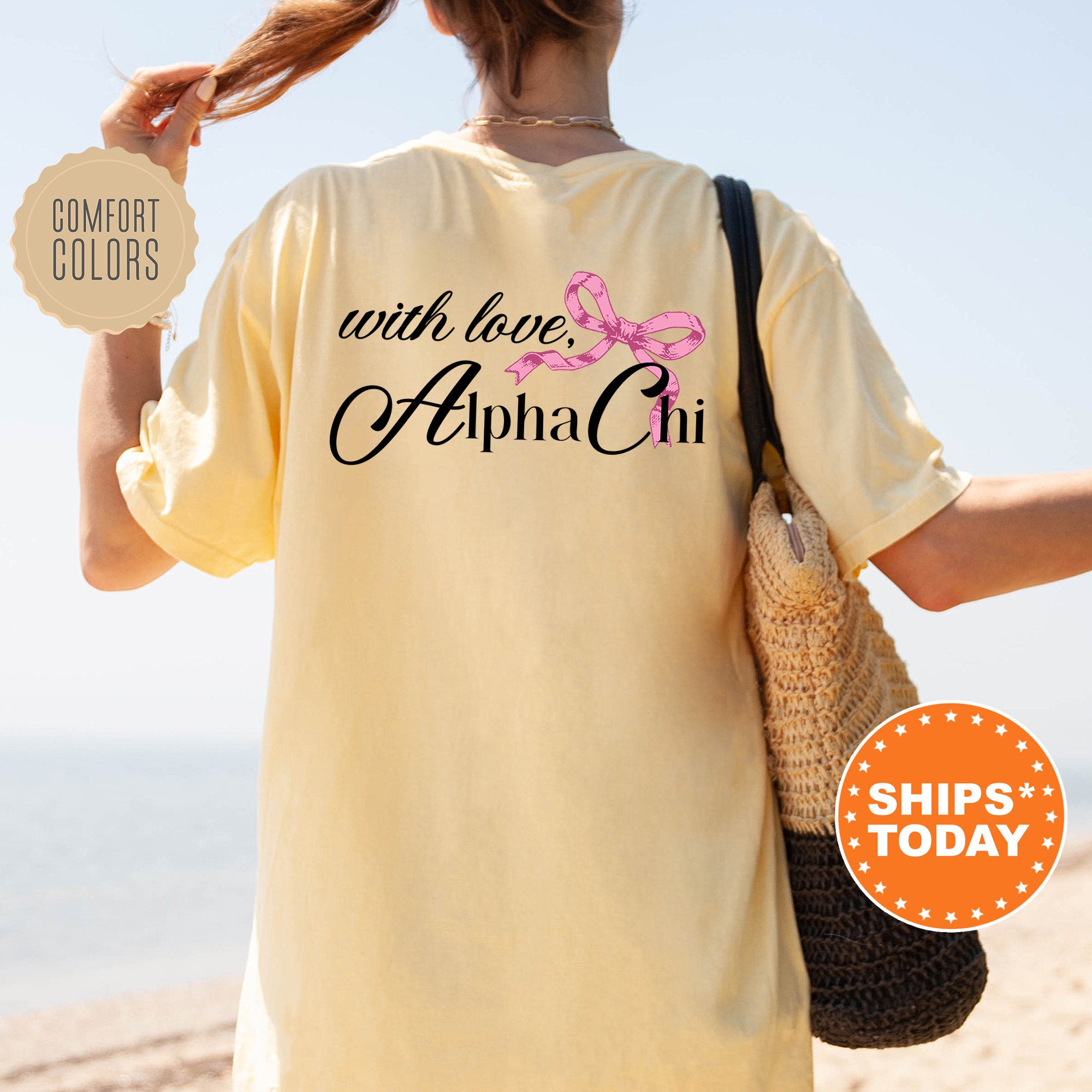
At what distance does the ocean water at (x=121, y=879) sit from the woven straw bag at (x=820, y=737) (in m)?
8.53

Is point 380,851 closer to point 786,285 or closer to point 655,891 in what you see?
point 655,891

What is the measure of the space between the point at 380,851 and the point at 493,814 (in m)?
0.11

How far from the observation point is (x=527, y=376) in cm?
103

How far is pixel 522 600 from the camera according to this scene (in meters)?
1.01

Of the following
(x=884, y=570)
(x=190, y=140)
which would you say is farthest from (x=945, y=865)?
(x=190, y=140)

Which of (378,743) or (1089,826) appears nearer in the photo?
(378,743)

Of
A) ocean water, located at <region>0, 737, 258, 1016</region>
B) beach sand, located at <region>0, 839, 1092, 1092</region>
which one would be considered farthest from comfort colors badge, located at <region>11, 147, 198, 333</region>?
ocean water, located at <region>0, 737, 258, 1016</region>

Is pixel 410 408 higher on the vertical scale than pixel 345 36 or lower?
lower

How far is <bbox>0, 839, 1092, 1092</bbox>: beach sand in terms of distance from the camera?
16.5 ft

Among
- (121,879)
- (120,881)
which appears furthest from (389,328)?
(121,879)

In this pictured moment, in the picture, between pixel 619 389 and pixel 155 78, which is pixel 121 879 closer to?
pixel 155 78

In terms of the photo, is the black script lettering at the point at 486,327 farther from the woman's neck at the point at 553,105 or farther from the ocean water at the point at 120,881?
the ocean water at the point at 120,881

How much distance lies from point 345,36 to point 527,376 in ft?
1.62

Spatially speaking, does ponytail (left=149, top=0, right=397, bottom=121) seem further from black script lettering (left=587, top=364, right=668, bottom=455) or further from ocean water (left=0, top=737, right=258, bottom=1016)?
ocean water (left=0, top=737, right=258, bottom=1016)
